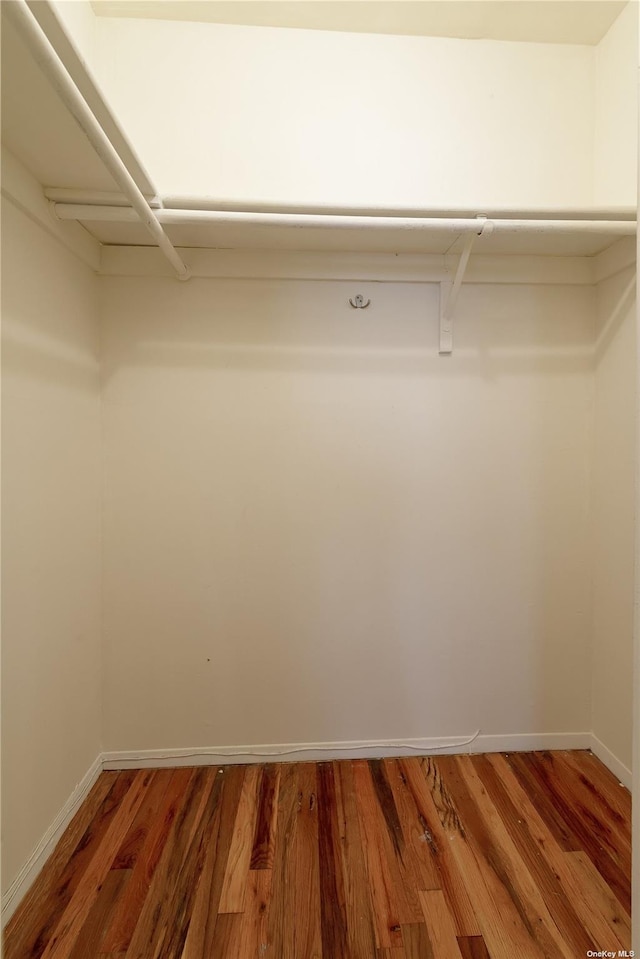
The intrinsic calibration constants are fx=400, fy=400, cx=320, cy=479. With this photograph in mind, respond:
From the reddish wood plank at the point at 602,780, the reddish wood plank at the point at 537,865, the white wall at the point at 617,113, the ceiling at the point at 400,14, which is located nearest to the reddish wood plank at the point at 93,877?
the reddish wood plank at the point at 537,865

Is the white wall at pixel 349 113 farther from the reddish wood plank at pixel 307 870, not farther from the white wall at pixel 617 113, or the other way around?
the reddish wood plank at pixel 307 870

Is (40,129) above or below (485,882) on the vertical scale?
above

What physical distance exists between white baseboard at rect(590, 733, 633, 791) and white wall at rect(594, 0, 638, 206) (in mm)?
2043

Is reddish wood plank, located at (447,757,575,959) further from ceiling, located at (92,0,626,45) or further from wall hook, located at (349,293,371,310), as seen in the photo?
ceiling, located at (92,0,626,45)

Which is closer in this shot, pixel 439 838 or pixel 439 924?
pixel 439 924

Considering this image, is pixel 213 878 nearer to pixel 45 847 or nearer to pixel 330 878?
pixel 330 878

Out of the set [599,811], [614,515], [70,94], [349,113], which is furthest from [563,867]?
[349,113]

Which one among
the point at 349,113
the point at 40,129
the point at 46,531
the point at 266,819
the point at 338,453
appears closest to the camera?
the point at 40,129

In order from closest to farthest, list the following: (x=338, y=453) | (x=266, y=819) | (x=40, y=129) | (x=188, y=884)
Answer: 1. (x=40, y=129)
2. (x=188, y=884)
3. (x=266, y=819)
4. (x=338, y=453)

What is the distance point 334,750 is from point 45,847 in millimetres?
1002

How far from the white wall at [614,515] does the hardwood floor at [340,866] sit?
0.27 meters

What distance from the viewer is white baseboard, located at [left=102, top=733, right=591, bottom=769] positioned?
1617mm

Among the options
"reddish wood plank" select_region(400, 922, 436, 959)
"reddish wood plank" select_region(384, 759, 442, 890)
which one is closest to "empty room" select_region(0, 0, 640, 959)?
"reddish wood plank" select_region(384, 759, 442, 890)

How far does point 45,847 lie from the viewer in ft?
4.07
